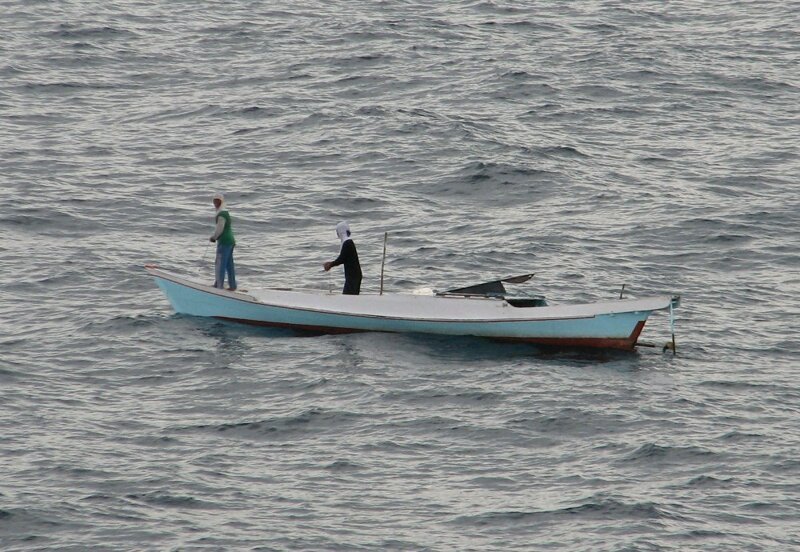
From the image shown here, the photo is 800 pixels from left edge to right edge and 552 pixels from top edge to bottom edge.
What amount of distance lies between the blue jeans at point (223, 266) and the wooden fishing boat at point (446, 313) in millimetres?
393

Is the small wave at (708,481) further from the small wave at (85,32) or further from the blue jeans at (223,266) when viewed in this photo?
the small wave at (85,32)

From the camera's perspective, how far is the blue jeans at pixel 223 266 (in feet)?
94.8

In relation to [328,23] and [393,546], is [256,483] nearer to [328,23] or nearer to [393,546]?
[393,546]

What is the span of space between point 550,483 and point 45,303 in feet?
44.4

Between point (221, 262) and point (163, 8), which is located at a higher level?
point (163, 8)

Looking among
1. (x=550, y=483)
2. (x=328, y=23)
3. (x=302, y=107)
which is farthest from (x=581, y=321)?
(x=328, y=23)

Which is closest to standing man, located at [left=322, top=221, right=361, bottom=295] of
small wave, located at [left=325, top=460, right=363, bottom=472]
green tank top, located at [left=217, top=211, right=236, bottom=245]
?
green tank top, located at [left=217, top=211, right=236, bottom=245]

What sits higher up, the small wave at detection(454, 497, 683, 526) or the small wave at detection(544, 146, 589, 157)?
the small wave at detection(544, 146, 589, 157)

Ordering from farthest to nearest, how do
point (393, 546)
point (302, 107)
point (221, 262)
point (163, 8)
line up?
1. point (163, 8)
2. point (302, 107)
3. point (221, 262)
4. point (393, 546)

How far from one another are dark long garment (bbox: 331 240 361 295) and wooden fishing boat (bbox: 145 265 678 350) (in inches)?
19.6

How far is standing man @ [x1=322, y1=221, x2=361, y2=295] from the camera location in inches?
1100

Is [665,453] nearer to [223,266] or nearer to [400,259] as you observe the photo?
[223,266]

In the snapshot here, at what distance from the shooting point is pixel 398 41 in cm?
5372

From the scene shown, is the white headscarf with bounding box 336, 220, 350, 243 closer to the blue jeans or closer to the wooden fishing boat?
the wooden fishing boat
